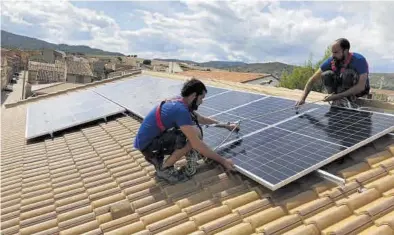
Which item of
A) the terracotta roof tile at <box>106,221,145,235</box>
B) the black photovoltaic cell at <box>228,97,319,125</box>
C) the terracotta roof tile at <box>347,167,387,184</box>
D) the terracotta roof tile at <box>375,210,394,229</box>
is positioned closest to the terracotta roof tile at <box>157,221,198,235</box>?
the terracotta roof tile at <box>106,221,145,235</box>

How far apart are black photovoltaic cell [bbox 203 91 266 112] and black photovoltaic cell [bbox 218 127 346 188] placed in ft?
7.89

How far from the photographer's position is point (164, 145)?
5719mm

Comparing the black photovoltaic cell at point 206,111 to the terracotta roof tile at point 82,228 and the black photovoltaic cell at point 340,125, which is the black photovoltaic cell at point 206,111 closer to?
the black photovoltaic cell at point 340,125

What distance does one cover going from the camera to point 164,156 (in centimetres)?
619

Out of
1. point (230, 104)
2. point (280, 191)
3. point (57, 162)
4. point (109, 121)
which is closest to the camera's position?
point (280, 191)

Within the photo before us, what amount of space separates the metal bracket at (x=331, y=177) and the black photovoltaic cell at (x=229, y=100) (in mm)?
3668

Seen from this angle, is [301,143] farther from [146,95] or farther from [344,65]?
[146,95]

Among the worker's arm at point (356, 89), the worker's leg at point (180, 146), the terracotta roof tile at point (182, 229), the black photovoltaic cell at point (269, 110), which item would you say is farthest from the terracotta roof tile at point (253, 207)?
the worker's arm at point (356, 89)

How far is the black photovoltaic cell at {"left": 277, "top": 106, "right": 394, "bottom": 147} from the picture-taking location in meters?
5.53

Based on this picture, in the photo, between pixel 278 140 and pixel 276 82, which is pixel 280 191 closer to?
pixel 278 140

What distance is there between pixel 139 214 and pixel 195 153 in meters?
1.31

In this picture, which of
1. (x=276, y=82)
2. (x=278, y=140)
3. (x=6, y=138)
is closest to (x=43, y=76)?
(x=276, y=82)

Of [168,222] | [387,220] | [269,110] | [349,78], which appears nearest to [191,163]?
[168,222]

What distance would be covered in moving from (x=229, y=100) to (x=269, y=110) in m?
1.77
